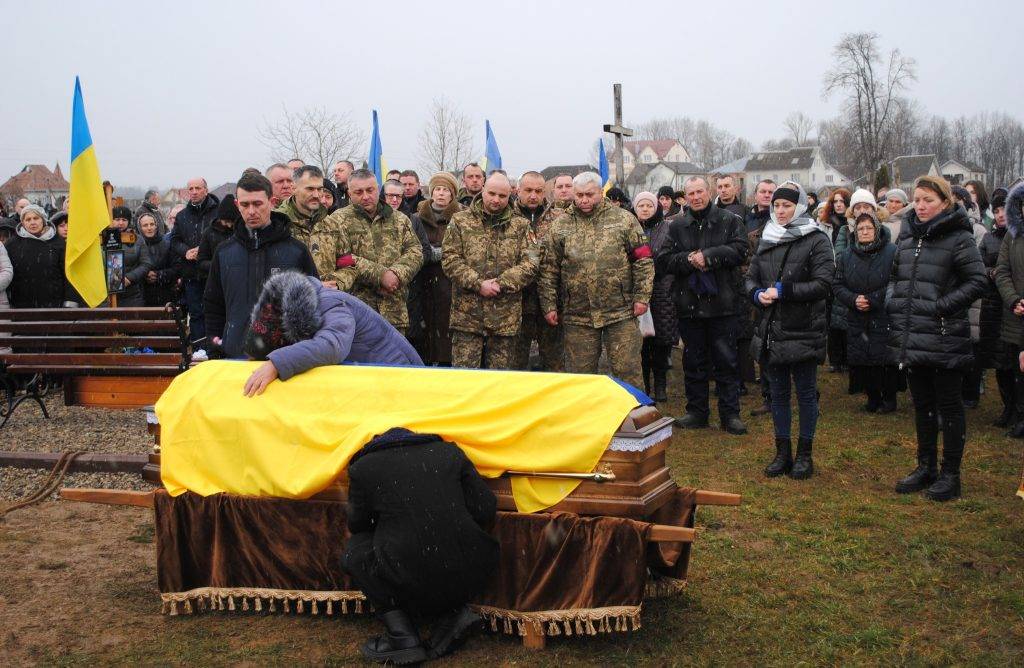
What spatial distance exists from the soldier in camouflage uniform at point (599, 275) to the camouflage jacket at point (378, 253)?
3.77 ft

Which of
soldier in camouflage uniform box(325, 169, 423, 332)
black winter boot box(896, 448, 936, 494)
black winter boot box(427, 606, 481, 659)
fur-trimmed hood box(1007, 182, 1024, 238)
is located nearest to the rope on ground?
soldier in camouflage uniform box(325, 169, 423, 332)

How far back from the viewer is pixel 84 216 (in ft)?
28.1

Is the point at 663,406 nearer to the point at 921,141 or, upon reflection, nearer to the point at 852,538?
the point at 852,538

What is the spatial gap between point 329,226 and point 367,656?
407 centimetres

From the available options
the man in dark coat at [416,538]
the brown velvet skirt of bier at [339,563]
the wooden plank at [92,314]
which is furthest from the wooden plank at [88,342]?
the man in dark coat at [416,538]

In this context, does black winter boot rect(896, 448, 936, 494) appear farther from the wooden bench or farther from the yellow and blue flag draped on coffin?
the wooden bench

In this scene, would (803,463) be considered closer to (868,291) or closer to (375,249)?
(868,291)

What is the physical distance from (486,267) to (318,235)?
4.36ft

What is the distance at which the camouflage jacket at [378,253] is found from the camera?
707 centimetres

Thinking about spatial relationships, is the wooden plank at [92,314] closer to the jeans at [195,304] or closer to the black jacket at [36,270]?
the black jacket at [36,270]

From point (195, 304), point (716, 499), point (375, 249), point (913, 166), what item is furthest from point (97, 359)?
point (913, 166)

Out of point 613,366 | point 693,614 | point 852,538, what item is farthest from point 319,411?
point 613,366

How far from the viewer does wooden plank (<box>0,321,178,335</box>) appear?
7902 mm

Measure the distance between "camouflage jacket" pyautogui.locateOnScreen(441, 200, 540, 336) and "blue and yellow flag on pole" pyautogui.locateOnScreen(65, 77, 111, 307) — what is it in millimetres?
3662
